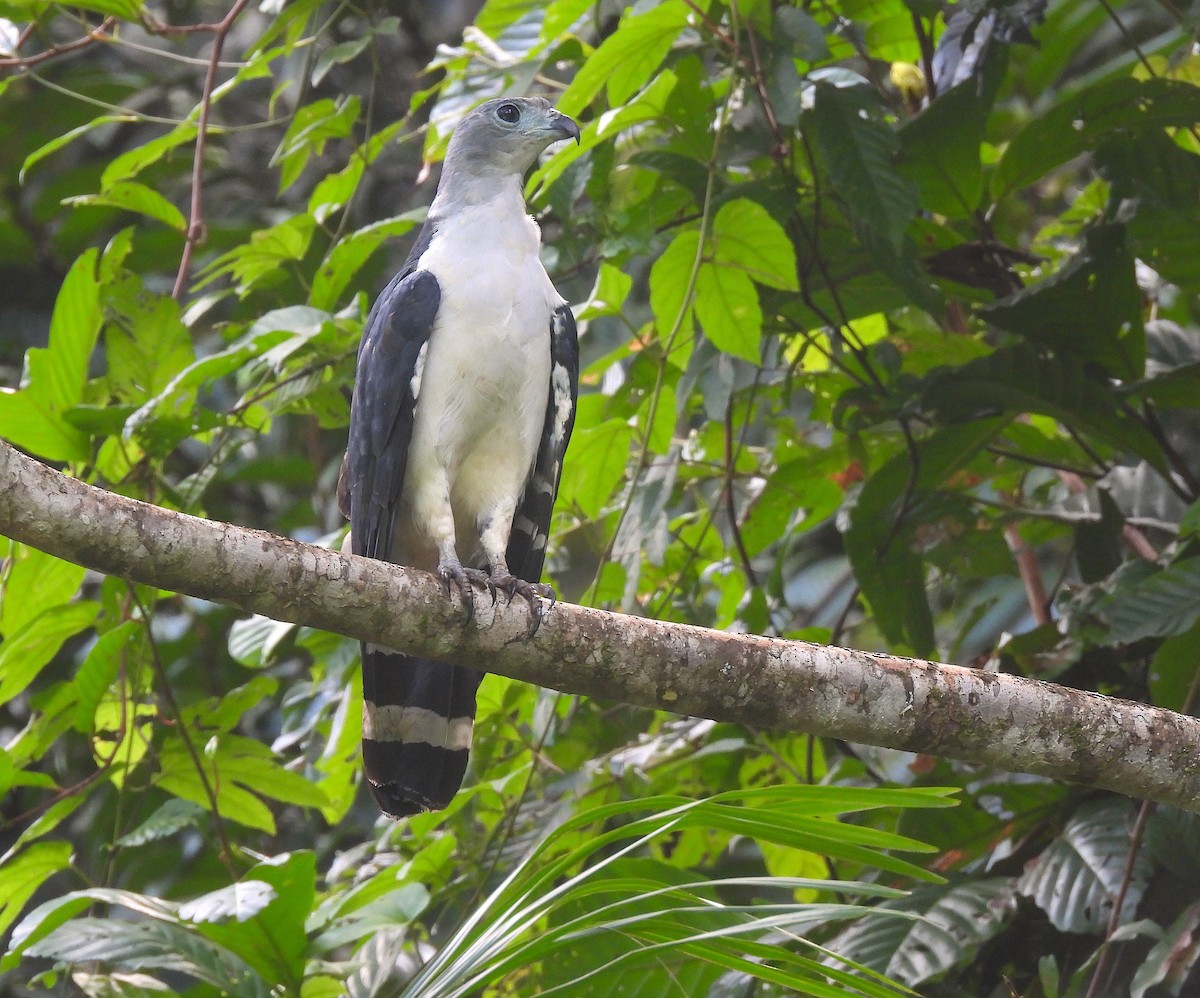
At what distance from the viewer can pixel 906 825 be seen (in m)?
3.33

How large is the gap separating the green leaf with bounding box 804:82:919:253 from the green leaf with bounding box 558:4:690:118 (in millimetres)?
410

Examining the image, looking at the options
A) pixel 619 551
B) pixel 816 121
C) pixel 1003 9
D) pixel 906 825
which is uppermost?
pixel 1003 9

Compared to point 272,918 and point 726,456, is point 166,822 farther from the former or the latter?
point 726,456

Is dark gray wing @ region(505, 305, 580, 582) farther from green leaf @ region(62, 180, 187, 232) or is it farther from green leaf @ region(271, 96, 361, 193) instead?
green leaf @ region(62, 180, 187, 232)

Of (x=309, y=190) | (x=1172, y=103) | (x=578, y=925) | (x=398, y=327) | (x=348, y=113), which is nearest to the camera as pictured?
(x=578, y=925)

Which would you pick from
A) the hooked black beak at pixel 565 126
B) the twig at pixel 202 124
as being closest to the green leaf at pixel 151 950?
the twig at pixel 202 124

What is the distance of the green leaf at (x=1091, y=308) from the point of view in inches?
123

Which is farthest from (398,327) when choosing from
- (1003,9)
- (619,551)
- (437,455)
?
(1003,9)

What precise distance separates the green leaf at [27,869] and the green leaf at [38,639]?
358mm

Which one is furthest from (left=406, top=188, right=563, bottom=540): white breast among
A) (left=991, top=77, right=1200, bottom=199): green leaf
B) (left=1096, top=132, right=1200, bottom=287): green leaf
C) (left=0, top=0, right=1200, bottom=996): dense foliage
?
(left=1096, top=132, right=1200, bottom=287): green leaf

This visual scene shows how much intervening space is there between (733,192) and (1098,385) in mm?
994

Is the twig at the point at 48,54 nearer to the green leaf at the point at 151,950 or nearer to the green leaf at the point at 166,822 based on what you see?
the green leaf at the point at 166,822

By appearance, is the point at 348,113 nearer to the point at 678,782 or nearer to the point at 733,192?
the point at 733,192

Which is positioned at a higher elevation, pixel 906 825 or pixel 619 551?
pixel 619 551
